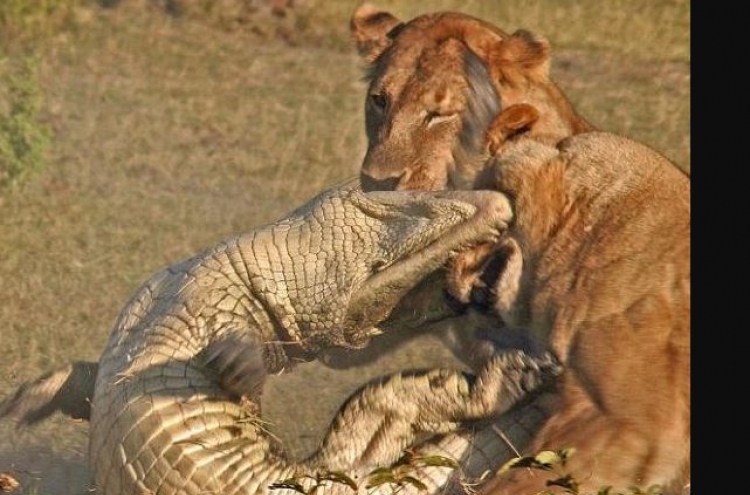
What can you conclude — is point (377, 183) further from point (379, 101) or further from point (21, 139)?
point (21, 139)

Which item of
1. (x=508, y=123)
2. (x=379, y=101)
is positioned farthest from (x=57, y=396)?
(x=508, y=123)

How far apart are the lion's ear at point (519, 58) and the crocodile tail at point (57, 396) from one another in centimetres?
163

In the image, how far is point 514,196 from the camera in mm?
5570

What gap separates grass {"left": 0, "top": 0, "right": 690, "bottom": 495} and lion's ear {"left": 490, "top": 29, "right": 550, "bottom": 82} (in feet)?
5.40

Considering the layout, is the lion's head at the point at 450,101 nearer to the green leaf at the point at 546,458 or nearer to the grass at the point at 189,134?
the green leaf at the point at 546,458

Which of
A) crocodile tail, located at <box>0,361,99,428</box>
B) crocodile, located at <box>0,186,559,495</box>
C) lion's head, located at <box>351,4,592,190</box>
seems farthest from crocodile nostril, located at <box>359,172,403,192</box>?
crocodile tail, located at <box>0,361,99,428</box>

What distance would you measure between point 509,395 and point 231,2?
874 cm

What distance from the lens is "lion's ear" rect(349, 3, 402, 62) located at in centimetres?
666

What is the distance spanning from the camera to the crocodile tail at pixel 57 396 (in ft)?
18.6

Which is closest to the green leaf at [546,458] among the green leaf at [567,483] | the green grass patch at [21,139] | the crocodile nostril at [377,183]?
the green leaf at [567,483]

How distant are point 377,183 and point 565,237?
0.78 meters

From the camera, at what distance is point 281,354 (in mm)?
5539

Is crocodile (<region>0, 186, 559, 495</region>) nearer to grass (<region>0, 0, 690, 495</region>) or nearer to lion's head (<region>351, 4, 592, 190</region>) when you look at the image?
lion's head (<region>351, 4, 592, 190</region>)
